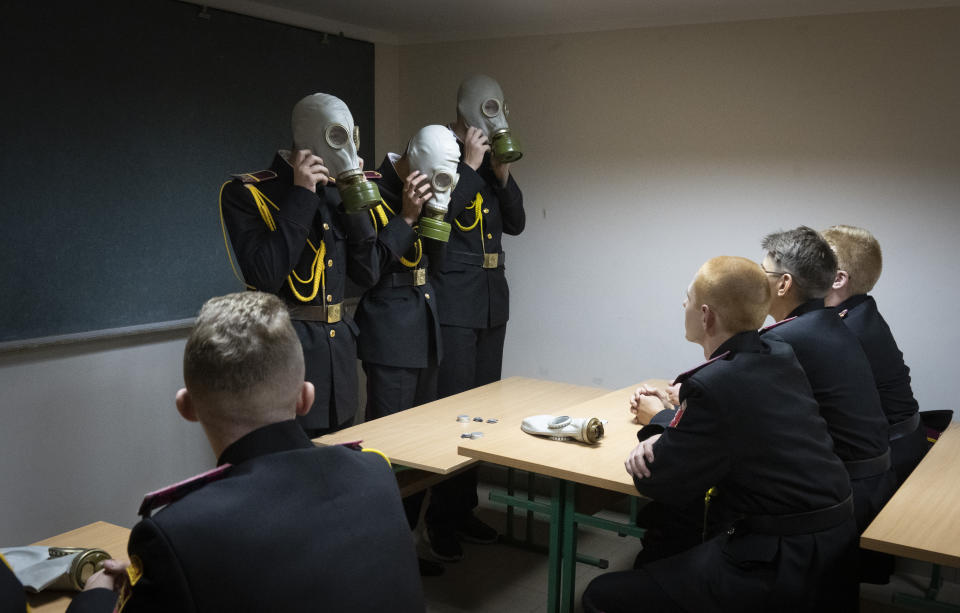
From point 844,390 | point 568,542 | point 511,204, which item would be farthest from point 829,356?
point 511,204

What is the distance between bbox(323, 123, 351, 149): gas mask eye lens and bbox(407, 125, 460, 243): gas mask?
420mm

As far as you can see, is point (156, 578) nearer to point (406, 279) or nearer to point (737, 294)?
point (737, 294)

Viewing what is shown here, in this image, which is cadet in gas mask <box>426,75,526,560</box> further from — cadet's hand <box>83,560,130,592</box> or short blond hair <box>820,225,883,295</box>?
cadet's hand <box>83,560,130,592</box>

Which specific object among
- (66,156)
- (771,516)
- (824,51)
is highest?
(824,51)

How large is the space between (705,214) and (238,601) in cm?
356

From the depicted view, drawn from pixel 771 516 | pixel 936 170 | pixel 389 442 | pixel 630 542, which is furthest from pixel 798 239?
pixel 630 542

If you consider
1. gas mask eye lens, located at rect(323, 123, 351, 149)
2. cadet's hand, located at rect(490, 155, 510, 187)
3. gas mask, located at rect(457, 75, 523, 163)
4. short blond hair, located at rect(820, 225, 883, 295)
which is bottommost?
short blond hair, located at rect(820, 225, 883, 295)

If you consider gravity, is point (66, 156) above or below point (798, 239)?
above

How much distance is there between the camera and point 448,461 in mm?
2629

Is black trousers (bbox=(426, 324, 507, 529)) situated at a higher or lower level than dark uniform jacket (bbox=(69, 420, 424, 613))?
lower

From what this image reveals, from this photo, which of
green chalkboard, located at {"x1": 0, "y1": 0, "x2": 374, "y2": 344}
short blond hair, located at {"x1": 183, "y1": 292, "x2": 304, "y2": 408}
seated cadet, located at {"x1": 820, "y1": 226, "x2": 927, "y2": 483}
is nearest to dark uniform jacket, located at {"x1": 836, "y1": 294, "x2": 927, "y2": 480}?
seated cadet, located at {"x1": 820, "y1": 226, "x2": 927, "y2": 483}

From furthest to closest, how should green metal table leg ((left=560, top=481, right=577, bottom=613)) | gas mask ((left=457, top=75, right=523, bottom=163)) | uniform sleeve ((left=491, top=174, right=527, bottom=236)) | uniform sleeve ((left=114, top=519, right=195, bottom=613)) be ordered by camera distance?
uniform sleeve ((left=491, top=174, right=527, bottom=236)), gas mask ((left=457, top=75, right=523, bottom=163)), green metal table leg ((left=560, top=481, right=577, bottom=613)), uniform sleeve ((left=114, top=519, right=195, bottom=613))

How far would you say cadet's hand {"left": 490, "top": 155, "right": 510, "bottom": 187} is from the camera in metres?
3.82

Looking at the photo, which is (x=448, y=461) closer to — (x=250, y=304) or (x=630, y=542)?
(x=250, y=304)
